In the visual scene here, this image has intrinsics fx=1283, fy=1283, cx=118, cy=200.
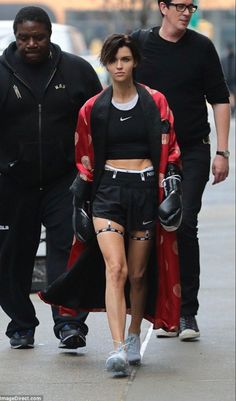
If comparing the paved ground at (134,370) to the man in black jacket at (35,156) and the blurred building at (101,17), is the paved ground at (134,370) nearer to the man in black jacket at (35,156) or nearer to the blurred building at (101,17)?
the man in black jacket at (35,156)

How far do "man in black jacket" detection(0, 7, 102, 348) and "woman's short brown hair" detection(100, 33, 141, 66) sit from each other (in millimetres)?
501

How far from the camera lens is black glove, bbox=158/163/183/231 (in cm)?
661

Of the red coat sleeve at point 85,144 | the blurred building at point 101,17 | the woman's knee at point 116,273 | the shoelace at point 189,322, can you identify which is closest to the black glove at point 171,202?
the woman's knee at point 116,273

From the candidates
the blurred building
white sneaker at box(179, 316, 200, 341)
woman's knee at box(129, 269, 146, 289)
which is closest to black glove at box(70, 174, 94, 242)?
woman's knee at box(129, 269, 146, 289)

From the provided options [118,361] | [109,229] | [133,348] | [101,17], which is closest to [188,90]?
Answer: [109,229]

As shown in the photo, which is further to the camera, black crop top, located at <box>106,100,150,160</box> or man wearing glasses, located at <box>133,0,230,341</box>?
man wearing glasses, located at <box>133,0,230,341</box>

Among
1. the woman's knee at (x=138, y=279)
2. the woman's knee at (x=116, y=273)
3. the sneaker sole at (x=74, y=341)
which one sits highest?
the woman's knee at (x=116, y=273)

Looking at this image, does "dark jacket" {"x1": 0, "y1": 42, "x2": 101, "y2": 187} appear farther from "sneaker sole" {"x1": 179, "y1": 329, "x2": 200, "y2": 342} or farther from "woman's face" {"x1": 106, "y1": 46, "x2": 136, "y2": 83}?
"sneaker sole" {"x1": 179, "y1": 329, "x2": 200, "y2": 342}

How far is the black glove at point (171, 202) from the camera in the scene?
260 inches

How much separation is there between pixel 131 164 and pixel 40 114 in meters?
0.71

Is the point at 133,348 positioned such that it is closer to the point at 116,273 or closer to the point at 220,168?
the point at 116,273

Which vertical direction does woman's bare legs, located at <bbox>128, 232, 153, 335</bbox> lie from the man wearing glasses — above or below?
below

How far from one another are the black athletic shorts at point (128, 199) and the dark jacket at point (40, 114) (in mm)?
541

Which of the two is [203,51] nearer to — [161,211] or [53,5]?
[161,211]
